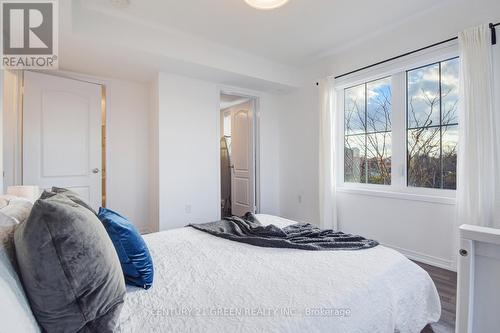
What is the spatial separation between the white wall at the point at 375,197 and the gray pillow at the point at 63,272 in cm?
295

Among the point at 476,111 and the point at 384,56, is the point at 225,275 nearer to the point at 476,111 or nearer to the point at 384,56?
the point at 476,111

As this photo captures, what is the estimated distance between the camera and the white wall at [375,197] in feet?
8.32

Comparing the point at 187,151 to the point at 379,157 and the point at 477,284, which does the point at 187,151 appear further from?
the point at 477,284

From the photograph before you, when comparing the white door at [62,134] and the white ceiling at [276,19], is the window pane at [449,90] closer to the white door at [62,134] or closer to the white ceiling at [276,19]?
the white ceiling at [276,19]

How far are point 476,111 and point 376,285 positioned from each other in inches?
79.7

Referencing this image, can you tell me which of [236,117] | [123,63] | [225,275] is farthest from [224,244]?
[236,117]

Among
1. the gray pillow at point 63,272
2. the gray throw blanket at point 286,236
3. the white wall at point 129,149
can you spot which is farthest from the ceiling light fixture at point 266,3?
the white wall at point 129,149

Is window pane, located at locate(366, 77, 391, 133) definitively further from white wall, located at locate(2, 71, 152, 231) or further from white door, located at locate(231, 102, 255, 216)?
white wall, located at locate(2, 71, 152, 231)

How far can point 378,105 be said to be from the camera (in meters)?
3.27

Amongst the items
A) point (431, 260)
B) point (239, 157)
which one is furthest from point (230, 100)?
point (431, 260)

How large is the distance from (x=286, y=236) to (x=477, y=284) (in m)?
1.00

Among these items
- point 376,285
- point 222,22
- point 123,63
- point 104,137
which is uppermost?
point 222,22

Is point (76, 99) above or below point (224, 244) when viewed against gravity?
above

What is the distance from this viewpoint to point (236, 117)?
16.4ft
